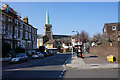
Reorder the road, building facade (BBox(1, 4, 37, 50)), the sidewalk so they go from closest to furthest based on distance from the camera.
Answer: the road
the sidewalk
building facade (BBox(1, 4, 37, 50))

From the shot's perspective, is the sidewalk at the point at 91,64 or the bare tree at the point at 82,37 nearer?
the sidewalk at the point at 91,64

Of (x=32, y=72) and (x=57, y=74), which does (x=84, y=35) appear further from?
(x=57, y=74)

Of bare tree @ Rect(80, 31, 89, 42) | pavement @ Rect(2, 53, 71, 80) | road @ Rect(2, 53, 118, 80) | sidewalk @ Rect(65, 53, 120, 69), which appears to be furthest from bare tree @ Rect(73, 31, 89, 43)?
road @ Rect(2, 53, 118, 80)

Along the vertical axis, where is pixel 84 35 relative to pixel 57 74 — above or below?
above

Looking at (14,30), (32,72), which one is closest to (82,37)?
(14,30)

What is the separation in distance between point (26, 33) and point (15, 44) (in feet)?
31.9

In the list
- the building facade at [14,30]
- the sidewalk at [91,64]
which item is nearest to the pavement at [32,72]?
the sidewalk at [91,64]

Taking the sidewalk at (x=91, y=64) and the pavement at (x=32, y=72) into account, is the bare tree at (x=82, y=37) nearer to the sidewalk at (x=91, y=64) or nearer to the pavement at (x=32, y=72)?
the sidewalk at (x=91, y=64)

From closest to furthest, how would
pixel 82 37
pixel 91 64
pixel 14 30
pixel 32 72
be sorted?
pixel 32 72 → pixel 91 64 → pixel 14 30 → pixel 82 37

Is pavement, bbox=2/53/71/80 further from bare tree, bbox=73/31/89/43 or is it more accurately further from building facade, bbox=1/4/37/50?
bare tree, bbox=73/31/89/43

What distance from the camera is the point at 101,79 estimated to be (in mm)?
9477

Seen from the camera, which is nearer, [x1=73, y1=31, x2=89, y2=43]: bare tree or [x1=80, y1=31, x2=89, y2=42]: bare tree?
[x1=73, y1=31, x2=89, y2=43]: bare tree

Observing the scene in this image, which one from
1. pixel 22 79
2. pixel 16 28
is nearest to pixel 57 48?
pixel 16 28

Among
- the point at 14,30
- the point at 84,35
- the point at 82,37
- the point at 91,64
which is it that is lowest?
the point at 91,64
